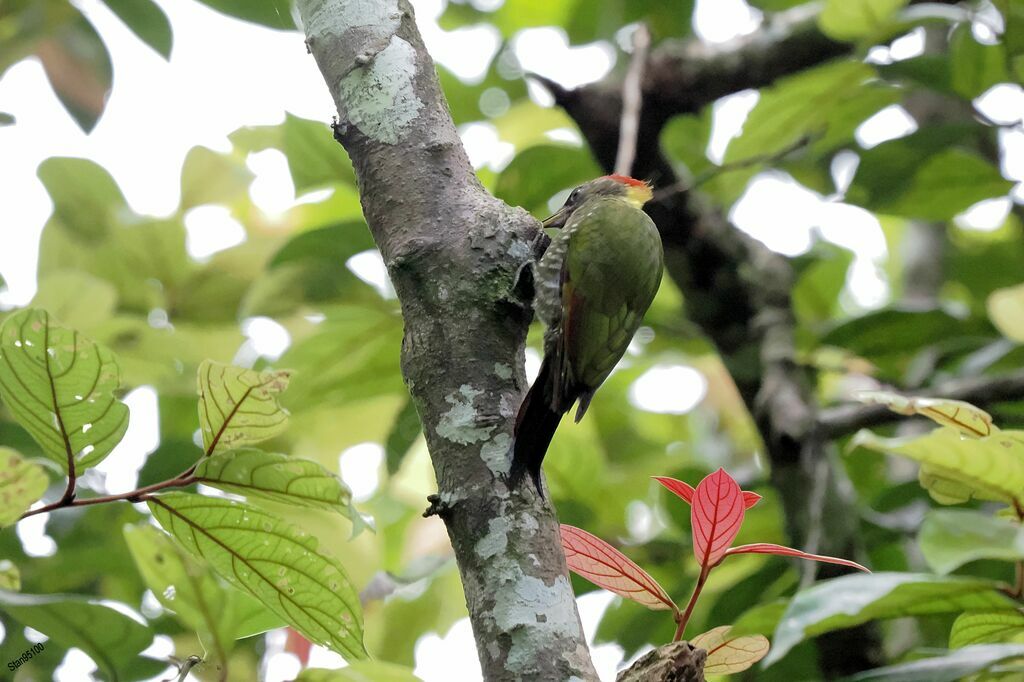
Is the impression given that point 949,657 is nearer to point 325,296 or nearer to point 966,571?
point 966,571

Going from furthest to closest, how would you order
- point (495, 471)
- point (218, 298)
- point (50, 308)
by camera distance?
point (218, 298) < point (50, 308) < point (495, 471)

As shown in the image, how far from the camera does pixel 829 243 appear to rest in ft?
10.4

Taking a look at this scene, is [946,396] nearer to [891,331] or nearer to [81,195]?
[891,331]

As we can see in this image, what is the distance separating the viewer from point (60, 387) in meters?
1.19

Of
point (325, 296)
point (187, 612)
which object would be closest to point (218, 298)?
point (325, 296)

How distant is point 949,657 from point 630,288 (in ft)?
2.90

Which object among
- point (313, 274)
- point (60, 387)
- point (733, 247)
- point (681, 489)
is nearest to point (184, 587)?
point (60, 387)

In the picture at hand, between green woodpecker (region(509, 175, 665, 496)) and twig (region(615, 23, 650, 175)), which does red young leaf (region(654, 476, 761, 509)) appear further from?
twig (region(615, 23, 650, 175))

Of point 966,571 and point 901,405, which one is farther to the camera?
point 966,571

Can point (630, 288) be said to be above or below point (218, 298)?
below

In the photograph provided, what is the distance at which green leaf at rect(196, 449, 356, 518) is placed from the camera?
126 centimetres

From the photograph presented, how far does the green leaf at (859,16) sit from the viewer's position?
2143 millimetres

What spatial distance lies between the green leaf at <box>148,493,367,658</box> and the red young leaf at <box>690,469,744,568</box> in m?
0.44

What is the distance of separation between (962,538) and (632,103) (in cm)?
124
